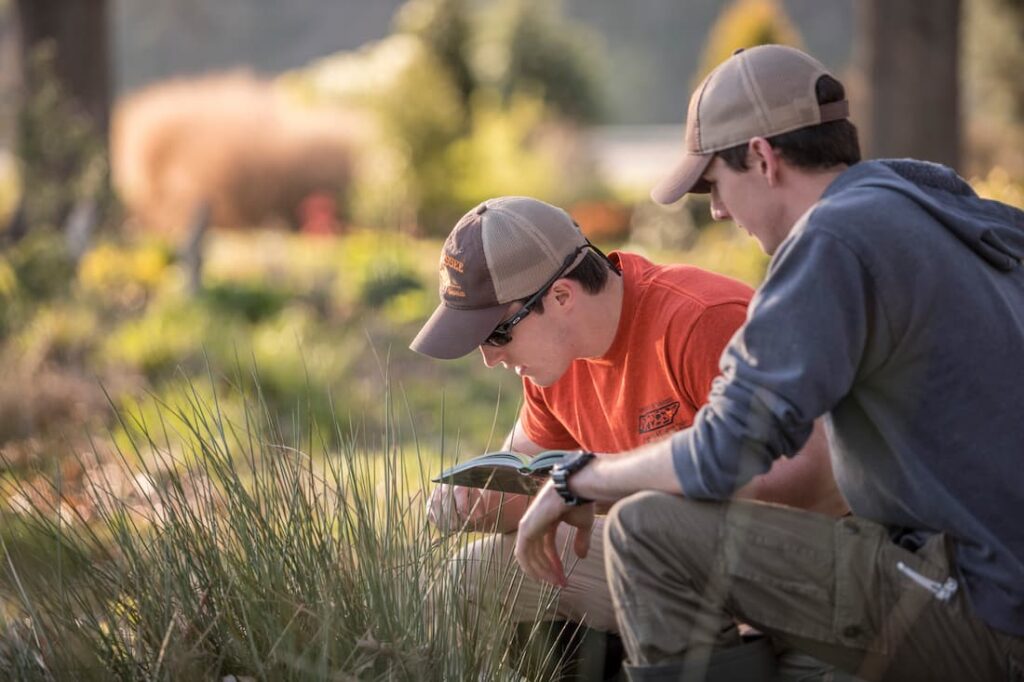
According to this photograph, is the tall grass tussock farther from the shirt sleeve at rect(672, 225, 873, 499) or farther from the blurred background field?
the shirt sleeve at rect(672, 225, 873, 499)

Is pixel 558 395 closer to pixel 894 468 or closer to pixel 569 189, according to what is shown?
pixel 894 468

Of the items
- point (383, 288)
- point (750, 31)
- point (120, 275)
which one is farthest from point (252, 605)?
point (750, 31)

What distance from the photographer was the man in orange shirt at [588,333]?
285 centimetres

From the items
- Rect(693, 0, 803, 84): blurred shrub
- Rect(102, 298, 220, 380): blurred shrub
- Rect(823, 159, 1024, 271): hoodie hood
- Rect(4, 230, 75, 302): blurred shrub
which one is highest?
Rect(823, 159, 1024, 271): hoodie hood

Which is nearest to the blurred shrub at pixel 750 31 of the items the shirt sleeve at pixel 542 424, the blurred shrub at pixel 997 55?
the blurred shrub at pixel 997 55

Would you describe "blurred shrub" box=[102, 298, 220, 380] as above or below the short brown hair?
below

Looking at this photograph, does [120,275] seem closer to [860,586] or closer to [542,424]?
[542,424]

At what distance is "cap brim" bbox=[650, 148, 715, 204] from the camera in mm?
2576

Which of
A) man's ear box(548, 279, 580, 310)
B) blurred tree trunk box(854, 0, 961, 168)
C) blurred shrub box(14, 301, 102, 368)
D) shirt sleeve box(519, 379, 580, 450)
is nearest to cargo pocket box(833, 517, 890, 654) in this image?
man's ear box(548, 279, 580, 310)

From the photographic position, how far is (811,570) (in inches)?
94.2

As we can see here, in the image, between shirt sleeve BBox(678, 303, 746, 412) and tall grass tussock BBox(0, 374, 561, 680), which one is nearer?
tall grass tussock BBox(0, 374, 561, 680)

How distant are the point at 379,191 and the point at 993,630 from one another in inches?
509

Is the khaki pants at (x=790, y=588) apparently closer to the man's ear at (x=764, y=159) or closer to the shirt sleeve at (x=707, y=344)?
the shirt sleeve at (x=707, y=344)

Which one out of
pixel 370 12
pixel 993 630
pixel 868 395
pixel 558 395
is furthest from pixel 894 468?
pixel 370 12
